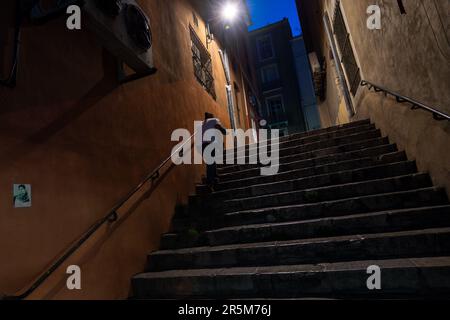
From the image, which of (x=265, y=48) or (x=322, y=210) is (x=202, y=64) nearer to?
(x=322, y=210)

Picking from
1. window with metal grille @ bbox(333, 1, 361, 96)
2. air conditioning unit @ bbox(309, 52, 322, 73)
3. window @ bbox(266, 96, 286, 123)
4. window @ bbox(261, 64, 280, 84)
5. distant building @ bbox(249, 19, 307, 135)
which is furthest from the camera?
window @ bbox(261, 64, 280, 84)

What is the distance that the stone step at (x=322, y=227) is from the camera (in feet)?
9.33

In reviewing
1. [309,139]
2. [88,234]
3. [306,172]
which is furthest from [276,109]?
[88,234]

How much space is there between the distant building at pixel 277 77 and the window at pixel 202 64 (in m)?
13.8

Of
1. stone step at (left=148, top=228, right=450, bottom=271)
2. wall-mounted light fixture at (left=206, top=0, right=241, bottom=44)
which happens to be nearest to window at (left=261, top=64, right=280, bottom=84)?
wall-mounted light fixture at (left=206, top=0, right=241, bottom=44)

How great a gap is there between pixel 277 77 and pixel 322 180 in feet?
67.5

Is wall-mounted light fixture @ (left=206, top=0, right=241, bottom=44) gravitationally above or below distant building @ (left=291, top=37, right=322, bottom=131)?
below

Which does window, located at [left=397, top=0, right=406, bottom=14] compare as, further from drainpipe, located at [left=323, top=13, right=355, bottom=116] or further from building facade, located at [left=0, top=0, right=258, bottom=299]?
drainpipe, located at [left=323, top=13, right=355, bottom=116]

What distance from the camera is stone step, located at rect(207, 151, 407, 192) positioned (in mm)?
4090

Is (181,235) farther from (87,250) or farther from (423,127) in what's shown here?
(423,127)

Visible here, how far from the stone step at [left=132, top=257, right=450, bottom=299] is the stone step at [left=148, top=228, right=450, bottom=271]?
13 centimetres

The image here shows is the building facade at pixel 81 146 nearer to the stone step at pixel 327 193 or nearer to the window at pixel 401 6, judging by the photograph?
the stone step at pixel 327 193

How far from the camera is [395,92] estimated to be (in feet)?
12.4
